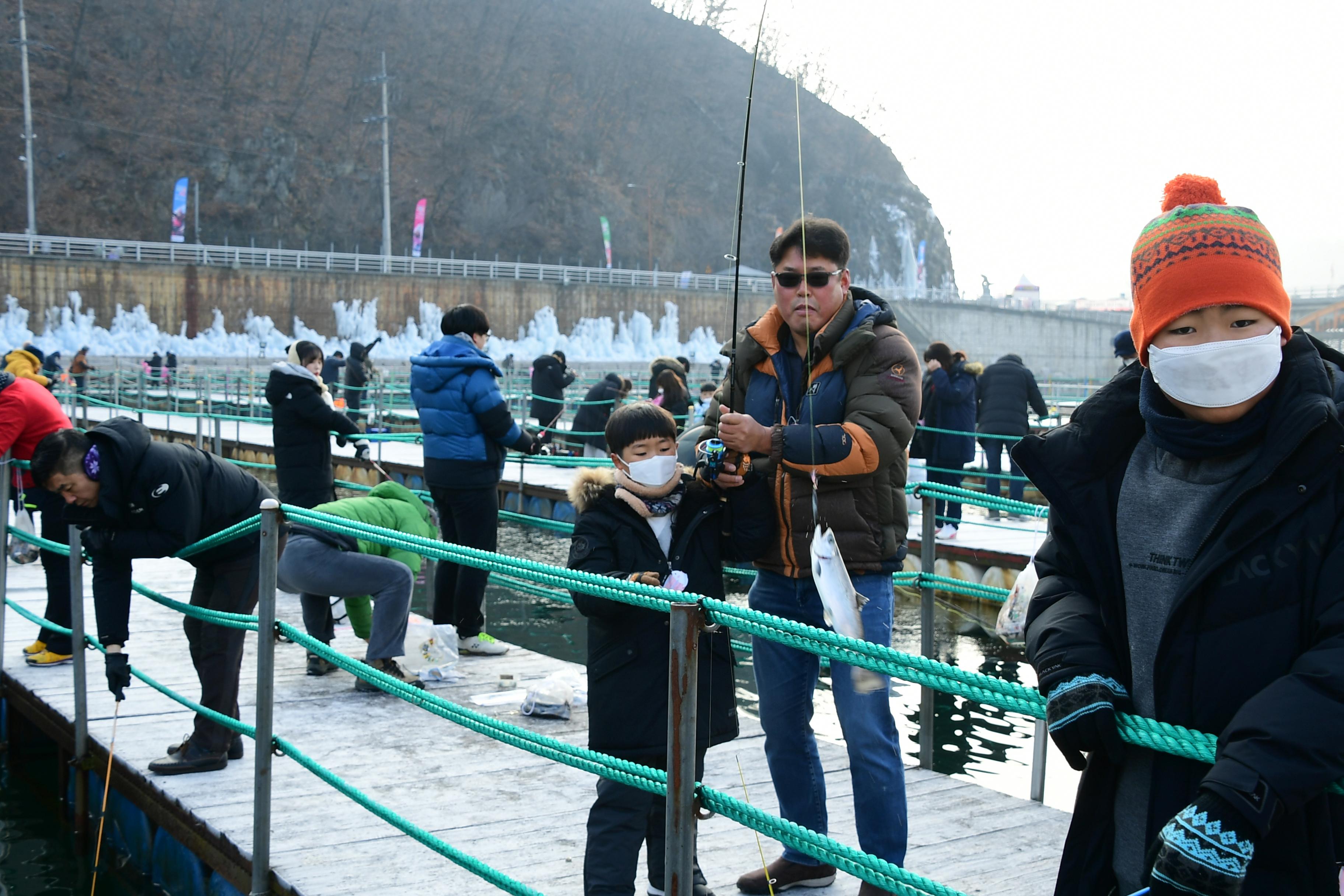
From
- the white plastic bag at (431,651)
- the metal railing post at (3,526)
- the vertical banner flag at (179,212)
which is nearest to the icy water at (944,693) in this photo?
the white plastic bag at (431,651)

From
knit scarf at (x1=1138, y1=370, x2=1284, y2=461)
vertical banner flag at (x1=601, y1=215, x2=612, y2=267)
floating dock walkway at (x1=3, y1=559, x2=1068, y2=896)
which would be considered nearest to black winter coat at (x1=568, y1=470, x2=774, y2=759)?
floating dock walkway at (x1=3, y1=559, x2=1068, y2=896)

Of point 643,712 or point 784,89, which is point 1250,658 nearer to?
point 643,712

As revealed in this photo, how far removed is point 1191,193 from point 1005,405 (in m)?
10.1

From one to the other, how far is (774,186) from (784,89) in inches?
381

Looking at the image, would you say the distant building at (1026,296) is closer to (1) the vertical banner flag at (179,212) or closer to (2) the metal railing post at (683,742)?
(1) the vertical banner flag at (179,212)

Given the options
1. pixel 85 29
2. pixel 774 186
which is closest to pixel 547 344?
pixel 85 29

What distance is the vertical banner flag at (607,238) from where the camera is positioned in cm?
6009

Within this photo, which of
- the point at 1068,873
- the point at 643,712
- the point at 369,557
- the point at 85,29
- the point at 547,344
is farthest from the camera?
the point at 85,29

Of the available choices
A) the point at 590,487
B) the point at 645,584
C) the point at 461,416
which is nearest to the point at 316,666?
the point at 461,416

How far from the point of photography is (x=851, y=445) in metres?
3.05

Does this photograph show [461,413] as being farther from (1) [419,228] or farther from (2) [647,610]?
(1) [419,228]

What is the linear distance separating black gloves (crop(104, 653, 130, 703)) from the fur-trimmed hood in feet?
7.39

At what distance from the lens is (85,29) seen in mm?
59938

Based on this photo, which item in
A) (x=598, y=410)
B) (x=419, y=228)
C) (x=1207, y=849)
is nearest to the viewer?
(x=1207, y=849)
